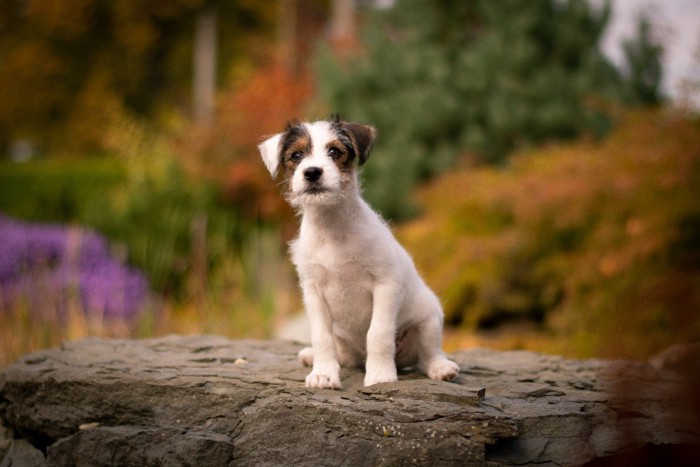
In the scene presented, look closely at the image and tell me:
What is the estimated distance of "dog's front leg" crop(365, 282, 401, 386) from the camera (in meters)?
3.78

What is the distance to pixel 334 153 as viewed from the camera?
3.79 m

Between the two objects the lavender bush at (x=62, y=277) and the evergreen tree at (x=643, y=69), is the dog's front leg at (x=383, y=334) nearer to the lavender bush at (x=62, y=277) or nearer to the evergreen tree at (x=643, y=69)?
the lavender bush at (x=62, y=277)

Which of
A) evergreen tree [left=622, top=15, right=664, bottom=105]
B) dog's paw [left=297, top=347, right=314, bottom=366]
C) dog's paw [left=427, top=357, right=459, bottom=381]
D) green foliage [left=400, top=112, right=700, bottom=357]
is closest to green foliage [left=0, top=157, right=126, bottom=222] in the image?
green foliage [left=400, top=112, right=700, bottom=357]

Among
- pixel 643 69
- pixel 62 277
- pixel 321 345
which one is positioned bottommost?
pixel 321 345

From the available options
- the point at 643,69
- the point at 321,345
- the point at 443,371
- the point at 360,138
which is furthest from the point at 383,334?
the point at 643,69

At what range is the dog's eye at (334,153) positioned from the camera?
3773 mm

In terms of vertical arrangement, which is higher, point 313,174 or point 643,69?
point 643,69

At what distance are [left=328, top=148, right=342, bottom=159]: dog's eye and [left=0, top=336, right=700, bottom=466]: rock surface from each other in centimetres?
120

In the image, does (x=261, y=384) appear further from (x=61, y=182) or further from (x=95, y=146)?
(x=95, y=146)

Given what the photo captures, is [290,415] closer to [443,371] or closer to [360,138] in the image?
→ [443,371]

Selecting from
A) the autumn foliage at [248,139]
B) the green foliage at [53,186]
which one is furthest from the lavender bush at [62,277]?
the green foliage at [53,186]

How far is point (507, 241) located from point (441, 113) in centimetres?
431

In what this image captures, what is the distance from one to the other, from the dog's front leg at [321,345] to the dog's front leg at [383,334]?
199 millimetres

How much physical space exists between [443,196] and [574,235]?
6.76ft
